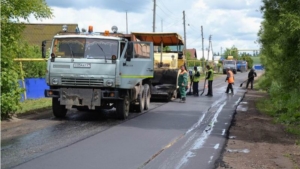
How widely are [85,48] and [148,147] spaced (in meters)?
5.15

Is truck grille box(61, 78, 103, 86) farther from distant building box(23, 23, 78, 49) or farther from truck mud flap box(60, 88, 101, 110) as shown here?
distant building box(23, 23, 78, 49)

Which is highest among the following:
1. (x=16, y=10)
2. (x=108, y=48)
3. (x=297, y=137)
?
→ (x=16, y=10)

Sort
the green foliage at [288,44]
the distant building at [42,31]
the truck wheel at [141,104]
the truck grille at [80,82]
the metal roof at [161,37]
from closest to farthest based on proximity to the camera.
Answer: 1. the truck grille at [80,82]
2. the green foliage at [288,44]
3. the truck wheel at [141,104]
4. the metal roof at [161,37]
5. the distant building at [42,31]

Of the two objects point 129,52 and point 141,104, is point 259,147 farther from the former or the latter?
point 141,104

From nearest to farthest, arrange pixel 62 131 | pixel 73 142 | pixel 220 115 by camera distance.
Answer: pixel 73 142 → pixel 62 131 → pixel 220 115

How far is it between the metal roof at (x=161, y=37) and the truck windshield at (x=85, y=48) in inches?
245

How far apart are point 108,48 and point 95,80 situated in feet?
3.62

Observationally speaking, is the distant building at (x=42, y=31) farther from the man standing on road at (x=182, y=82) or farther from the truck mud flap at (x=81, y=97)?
the truck mud flap at (x=81, y=97)

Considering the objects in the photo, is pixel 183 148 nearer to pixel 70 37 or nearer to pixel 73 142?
pixel 73 142

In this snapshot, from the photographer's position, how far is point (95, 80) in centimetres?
1352

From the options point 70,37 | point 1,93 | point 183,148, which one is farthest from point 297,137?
point 1,93

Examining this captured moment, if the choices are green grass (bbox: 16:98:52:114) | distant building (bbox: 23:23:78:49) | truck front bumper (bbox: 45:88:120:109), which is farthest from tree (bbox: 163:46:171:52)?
distant building (bbox: 23:23:78:49)

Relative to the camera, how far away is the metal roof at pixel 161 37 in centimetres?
2080

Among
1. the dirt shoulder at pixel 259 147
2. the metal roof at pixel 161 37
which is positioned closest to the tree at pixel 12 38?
the dirt shoulder at pixel 259 147
